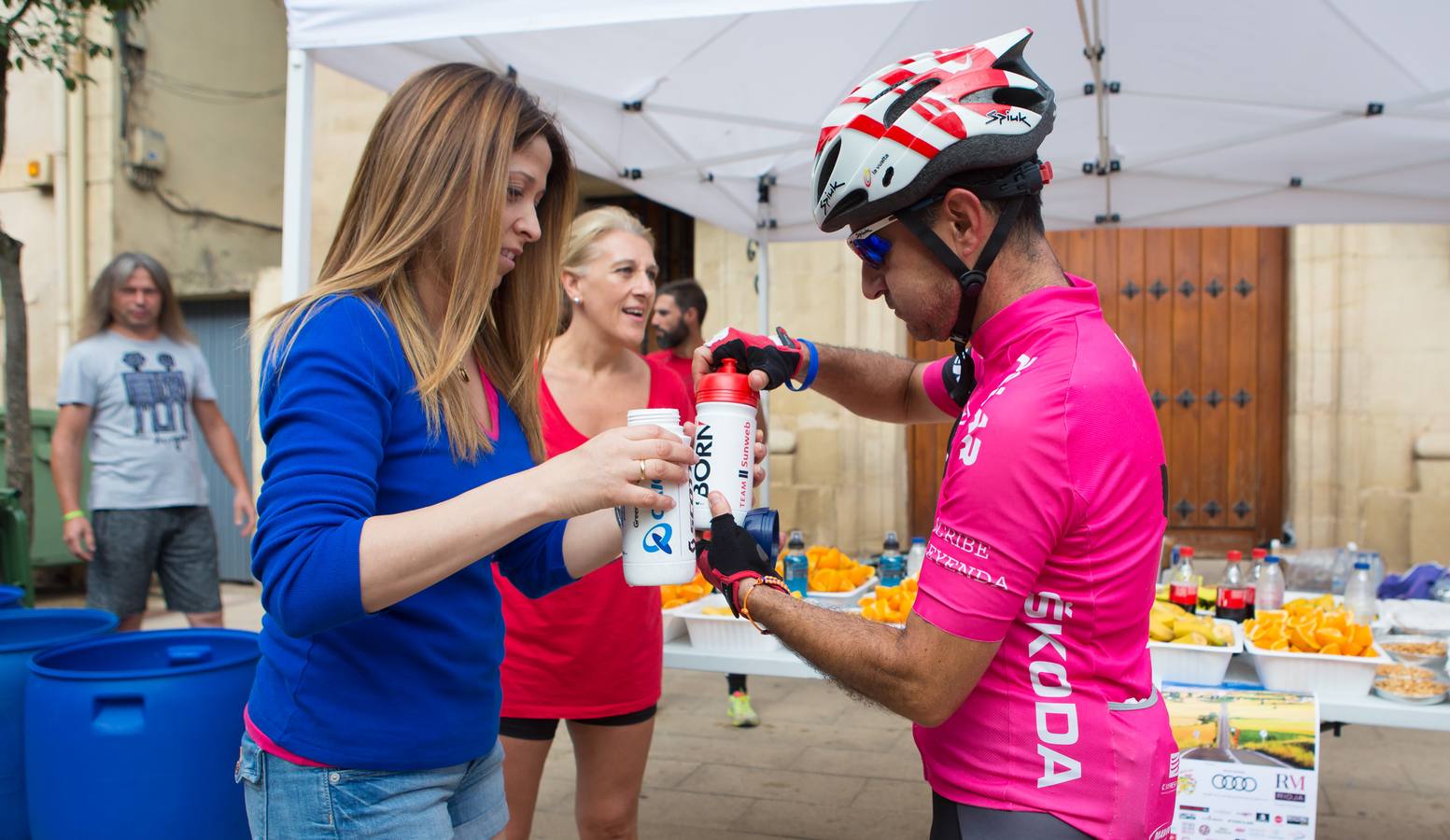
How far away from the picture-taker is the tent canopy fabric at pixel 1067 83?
3.88 meters

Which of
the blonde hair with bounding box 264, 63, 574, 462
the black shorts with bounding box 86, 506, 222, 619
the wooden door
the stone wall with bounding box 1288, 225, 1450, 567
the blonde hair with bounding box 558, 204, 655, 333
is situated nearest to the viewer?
the blonde hair with bounding box 264, 63, 574, 462

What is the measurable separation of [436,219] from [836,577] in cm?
268

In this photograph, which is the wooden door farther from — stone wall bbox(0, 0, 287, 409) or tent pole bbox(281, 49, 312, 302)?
stone wall bbox(0, 0, 287, 409)

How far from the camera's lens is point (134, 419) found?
16.2ft

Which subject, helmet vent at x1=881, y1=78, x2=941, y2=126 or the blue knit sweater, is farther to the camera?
helmet vent at x1=881, y1=78, x2=941, y2=126

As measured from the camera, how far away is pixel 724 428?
1.72 meters

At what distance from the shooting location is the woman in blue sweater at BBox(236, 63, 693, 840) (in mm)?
1352

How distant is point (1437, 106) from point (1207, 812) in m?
3.77

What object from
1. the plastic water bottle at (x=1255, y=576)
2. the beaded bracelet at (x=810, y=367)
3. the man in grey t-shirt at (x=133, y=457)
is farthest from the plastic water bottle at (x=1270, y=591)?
the man in grey t-shirt at (x=133, y=457)

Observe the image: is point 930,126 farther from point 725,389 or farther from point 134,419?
point 134,419

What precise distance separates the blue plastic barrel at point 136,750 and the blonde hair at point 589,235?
1.45 metres

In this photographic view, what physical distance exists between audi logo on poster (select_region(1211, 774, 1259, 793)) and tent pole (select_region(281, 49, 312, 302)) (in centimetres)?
307

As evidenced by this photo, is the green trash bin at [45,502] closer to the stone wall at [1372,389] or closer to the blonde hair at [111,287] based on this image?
the blonde hair at [111,287]

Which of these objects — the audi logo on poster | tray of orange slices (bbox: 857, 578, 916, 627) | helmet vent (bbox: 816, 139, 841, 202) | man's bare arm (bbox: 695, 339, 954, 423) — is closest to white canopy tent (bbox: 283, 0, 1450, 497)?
man's bare arm (bbox: 695, 339, 954, 423)
